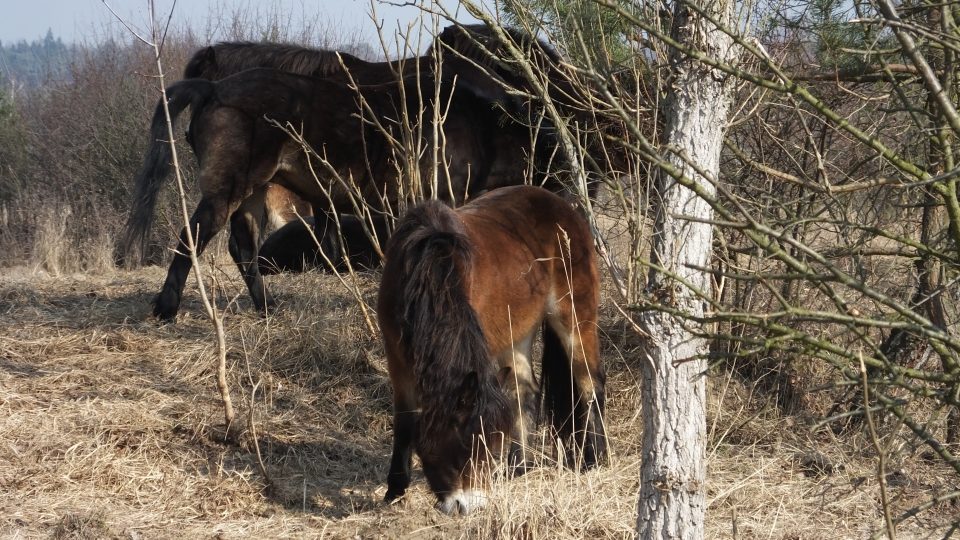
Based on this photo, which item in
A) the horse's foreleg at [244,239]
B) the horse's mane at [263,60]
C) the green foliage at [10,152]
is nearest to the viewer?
the horse's foreleg at [244,239]

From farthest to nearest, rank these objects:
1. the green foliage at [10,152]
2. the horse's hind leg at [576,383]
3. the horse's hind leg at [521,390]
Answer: the green foliage at [10,152] → the horse's hind leg at [576,383] → the horse's hind leg at [521,390]

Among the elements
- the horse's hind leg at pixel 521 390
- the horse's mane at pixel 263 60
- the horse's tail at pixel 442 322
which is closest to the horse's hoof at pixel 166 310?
the horse's mane at pixel 263 60

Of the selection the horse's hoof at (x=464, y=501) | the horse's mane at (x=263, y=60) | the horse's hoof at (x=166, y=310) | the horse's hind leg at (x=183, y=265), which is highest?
the horse's mane at (x=263, y=60)

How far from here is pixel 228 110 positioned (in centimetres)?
723

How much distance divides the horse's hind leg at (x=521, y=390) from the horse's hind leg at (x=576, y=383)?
0.10 m

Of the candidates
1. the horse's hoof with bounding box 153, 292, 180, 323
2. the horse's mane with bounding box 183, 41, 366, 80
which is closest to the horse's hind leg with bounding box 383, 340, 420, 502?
the horse's hoof with bounding box 153, 292, 180, 323

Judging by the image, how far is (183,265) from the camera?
285 inches

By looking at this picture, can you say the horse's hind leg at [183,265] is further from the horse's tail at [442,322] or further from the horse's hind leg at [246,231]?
the horse's tail at [442,322]

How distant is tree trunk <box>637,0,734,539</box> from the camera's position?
3.35 metres

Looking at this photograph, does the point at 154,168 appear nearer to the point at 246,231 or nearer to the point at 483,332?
the point at 246,231

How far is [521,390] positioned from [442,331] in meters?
1.39

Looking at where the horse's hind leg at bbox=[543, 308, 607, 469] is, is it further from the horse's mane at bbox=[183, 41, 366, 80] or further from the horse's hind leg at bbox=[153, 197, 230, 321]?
the horse's mane at bbox=[183, 41, 366, 80]

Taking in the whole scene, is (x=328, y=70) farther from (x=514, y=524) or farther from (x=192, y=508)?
(x=514, y=524)

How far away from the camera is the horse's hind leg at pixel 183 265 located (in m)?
7.18
